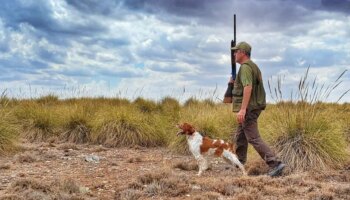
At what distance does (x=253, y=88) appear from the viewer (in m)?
8.98

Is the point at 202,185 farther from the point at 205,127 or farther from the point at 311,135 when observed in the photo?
the point at 205,127

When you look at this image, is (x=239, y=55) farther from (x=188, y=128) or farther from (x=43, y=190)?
(x=43, y=190)

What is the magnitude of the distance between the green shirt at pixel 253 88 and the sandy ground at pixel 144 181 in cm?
120

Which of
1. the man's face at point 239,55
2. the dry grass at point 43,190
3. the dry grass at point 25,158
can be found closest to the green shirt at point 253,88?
the man's face at point 239,55

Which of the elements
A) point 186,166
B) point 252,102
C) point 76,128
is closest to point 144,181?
point 186,166

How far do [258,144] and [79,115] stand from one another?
264 inches

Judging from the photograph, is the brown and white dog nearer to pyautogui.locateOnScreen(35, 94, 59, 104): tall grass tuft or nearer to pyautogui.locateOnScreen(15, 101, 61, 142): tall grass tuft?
pyautogui.locateOnScreen(15, 101, 61, 142): tall grass tuft

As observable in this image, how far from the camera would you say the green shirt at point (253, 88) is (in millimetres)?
8867

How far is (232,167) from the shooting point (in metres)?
10.3

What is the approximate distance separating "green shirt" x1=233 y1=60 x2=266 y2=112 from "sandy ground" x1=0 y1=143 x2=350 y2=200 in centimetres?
120

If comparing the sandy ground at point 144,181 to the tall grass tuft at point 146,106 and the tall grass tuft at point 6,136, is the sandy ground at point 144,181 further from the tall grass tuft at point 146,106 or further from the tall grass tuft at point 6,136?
the tall grass tuft at point 146,106

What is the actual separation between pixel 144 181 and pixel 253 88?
241 centimetres

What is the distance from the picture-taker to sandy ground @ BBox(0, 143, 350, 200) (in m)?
7.59

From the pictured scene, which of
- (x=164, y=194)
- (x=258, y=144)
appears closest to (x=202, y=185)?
(x=164, y=194)
